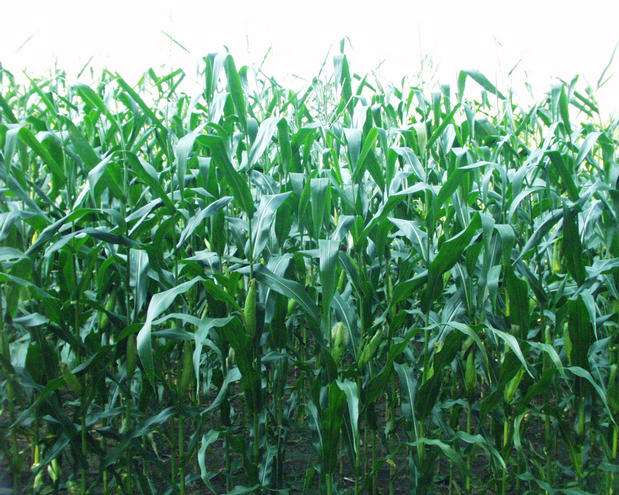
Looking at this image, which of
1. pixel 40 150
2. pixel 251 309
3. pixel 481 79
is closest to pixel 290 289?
pixel 251 309

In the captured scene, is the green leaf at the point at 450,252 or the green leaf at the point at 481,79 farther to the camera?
the green leaf at the point at 481,79

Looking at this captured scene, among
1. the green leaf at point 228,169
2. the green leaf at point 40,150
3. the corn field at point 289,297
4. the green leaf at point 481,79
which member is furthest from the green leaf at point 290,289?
the green leaf at point 481,79

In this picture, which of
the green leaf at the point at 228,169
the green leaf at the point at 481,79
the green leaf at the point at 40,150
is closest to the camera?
the green leaf at the point at 228,169

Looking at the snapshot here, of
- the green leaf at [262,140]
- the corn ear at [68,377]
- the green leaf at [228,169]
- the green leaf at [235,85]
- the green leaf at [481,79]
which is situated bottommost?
the corn ear at [68,377]

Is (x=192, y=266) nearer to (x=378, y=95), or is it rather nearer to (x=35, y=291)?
(x=35, y=291)

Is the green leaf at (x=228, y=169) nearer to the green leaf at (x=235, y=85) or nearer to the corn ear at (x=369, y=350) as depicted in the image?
the green leaf at (x=235, y=85)

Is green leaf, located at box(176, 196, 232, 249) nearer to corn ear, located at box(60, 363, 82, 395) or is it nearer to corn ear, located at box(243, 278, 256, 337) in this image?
corn ear, located at box(243, 278, 256, 337)

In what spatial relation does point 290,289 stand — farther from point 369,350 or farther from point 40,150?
point 40,150

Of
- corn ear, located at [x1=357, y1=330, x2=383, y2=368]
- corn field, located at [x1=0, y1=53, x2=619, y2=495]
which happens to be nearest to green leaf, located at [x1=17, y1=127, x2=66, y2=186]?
corn field, located at [x1=0, y1=53, x2=619, y2=495]

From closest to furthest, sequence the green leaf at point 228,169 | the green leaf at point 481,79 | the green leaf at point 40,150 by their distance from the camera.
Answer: the green leaf at point 228,169 → the green leaf at point 40,150 → the green leaf at point 481,79

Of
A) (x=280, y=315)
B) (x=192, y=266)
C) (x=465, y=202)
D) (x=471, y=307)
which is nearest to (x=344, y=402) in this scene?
(x=280, y=315)

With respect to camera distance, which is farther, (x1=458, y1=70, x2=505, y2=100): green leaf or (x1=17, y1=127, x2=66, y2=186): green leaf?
(x1=458, y1=70, x2=505, y2=100): green leaf

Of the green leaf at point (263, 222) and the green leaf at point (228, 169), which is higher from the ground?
the green leaf at point (228, 169)

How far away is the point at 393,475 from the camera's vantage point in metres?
2.02
